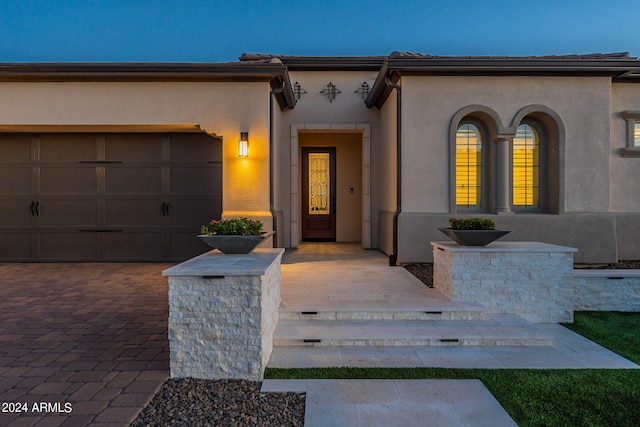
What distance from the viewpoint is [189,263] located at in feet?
11.6

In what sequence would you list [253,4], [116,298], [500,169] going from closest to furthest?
[116,298]
[500,169]
[253,4]

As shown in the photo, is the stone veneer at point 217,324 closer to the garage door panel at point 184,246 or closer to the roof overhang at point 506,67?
the garage door panel at point 184,246

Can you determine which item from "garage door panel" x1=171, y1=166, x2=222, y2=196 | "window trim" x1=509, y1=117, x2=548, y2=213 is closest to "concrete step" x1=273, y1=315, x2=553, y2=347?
"window trim" x1=509, y1=117, x2=548, y2=213

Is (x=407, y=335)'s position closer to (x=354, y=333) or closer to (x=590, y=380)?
(x=354, y=333)

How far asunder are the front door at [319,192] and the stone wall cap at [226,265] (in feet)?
21.4

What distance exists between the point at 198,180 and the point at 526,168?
686cm

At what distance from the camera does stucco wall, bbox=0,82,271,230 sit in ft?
22.7

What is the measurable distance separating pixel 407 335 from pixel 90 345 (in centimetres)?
325

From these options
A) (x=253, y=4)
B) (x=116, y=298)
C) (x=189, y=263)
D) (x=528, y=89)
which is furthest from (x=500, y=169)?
(x=253, y=4)

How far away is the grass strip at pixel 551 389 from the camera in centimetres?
264

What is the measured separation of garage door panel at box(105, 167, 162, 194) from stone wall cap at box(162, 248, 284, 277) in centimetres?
463

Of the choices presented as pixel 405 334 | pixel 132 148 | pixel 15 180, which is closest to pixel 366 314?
pixel 405 334

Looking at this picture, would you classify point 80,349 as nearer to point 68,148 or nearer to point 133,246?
point 133,246

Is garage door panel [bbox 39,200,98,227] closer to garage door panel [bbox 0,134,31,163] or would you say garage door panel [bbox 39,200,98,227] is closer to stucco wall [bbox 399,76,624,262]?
garage door panel [bbox 0,134,31,163]
